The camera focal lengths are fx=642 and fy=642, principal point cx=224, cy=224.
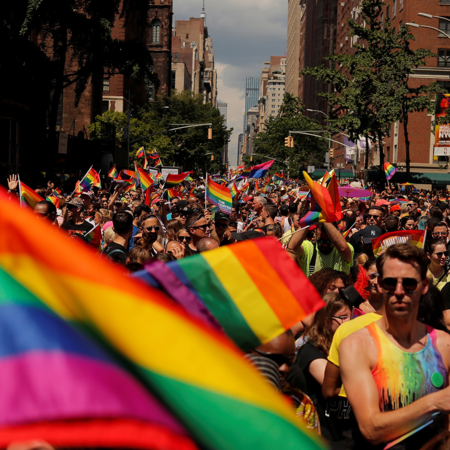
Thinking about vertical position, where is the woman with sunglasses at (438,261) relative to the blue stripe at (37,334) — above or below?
below

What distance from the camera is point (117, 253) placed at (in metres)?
6.21

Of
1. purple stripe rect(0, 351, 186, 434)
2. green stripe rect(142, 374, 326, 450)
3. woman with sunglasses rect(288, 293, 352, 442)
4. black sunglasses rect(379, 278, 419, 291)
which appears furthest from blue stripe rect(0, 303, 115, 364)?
woman with sunglasses rect(288, 293, 352, 442)

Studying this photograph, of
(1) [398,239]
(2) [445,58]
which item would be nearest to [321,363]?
(1) [398,239]

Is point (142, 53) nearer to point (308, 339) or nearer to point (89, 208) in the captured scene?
point (89, 208)

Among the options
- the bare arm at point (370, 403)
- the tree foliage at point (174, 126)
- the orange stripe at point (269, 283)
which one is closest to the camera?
the orange stripe at point (269, 283)

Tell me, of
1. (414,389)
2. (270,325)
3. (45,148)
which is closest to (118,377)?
(270,325)

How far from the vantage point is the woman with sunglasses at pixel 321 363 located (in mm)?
3760

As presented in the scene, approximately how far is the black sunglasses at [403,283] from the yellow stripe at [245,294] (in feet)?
2.92

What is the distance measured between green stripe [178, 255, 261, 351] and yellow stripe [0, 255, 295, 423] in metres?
0.76

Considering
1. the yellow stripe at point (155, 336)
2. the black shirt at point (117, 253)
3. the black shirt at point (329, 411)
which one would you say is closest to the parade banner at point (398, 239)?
the black shirt at point (117, 253)

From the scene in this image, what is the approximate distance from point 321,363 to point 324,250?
2803 mm

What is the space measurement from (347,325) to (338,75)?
3848 centimetres

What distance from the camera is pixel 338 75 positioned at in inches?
1586

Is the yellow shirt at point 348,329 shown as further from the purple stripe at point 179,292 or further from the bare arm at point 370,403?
the purple stripe at point 179,292
